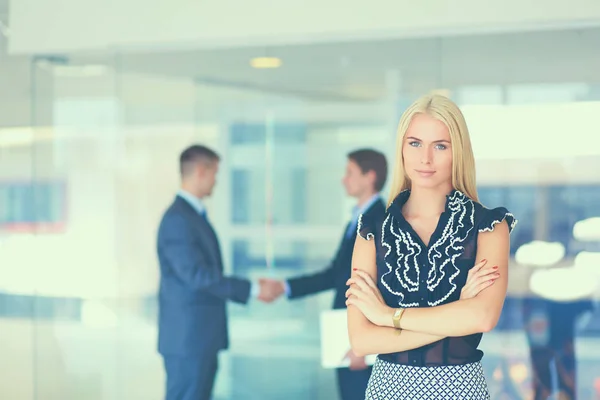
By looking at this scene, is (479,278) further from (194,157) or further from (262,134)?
(194,157)

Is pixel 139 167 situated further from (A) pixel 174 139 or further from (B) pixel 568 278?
(B) pixel 568 278

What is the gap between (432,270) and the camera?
3061 mm

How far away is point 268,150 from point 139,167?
962 mm

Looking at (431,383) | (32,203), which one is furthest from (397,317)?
(32,203)

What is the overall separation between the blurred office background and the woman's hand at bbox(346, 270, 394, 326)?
328 cm

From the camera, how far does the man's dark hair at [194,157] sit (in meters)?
6.84

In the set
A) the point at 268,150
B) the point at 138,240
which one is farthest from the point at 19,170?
the point at 268,150

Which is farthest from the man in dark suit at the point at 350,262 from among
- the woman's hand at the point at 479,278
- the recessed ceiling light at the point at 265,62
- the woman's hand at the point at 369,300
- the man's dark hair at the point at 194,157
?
the woman's hand at the point at 479,278

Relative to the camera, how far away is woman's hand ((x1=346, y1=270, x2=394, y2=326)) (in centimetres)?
308

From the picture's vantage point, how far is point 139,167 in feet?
23.1

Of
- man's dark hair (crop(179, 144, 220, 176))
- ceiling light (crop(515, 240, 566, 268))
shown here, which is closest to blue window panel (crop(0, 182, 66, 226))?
man's dark hair (crop(179, 144, 220, 176))

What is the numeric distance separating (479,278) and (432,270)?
0.14 metres

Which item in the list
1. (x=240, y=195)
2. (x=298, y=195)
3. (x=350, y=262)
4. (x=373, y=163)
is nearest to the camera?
(x=350, y=262)

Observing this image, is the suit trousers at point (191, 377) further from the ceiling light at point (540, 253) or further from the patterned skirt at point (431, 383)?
the patterned skirt at point (431, 383)
